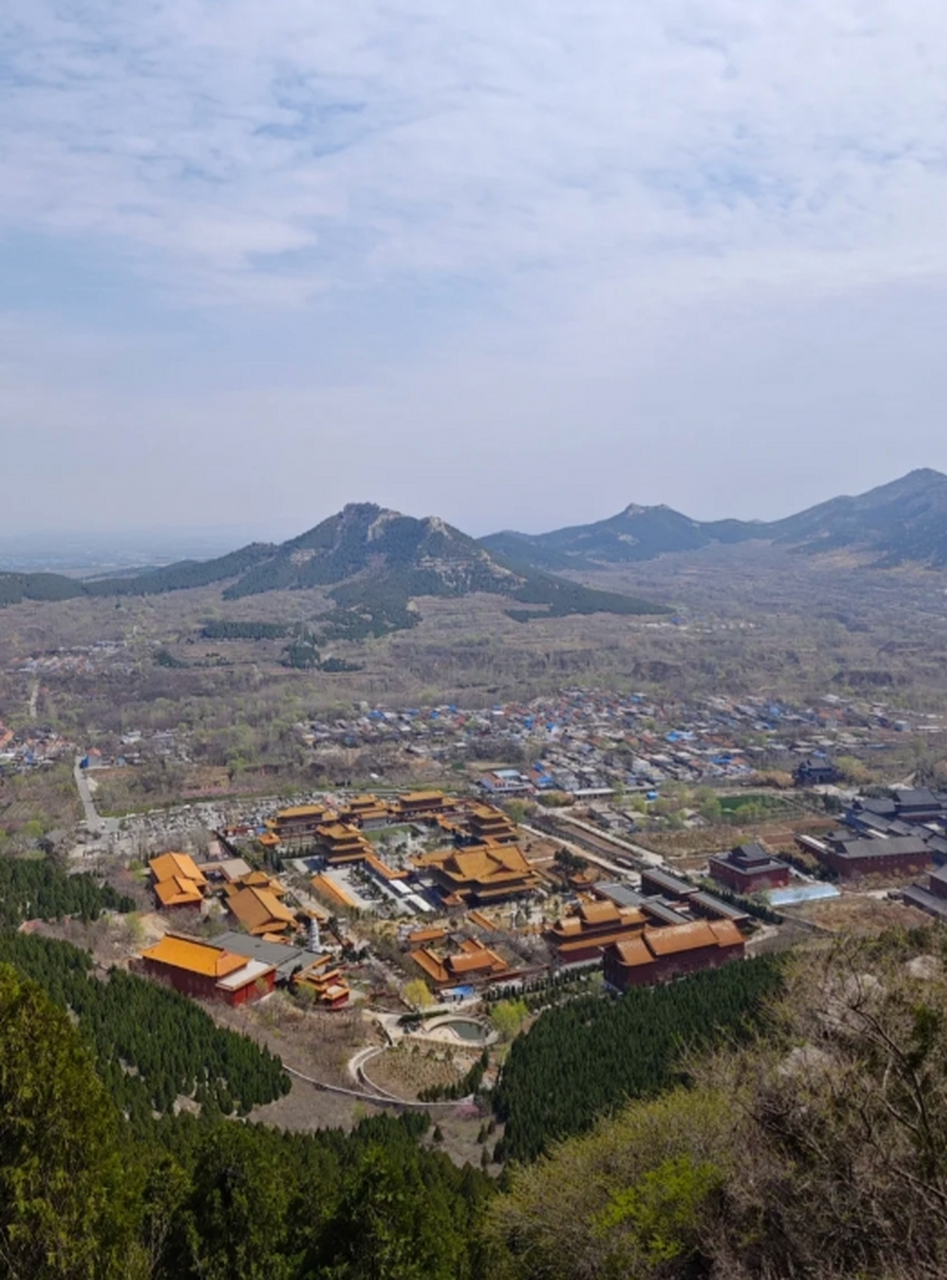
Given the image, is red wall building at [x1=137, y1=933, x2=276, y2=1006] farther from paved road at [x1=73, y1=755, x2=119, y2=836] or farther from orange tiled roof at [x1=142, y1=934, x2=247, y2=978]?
paved road at [x1=73, y1=755, x2=119, y2=836]

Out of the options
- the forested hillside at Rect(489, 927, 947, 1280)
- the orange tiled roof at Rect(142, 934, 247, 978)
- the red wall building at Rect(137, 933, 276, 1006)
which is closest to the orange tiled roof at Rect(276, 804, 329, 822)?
the orange tiled roof at Rect(142, 934, 247, 978)

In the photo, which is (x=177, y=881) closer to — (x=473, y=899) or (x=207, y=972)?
(x=207, y=972)

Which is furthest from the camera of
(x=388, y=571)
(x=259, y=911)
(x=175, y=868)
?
(x=388, y=571)

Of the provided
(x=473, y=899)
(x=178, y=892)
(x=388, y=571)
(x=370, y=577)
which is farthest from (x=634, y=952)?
(x=388, y=571)

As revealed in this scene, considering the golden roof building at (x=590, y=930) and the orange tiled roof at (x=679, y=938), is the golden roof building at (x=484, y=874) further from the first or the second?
the orange tiled roof at (x=679, y=938)

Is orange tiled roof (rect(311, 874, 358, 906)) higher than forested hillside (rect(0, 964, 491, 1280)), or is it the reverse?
forested hillside (rect(0, 964, 491, 1280))

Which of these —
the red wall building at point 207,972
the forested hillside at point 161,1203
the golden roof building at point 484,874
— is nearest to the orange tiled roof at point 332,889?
the golden roof building at point 484,874
